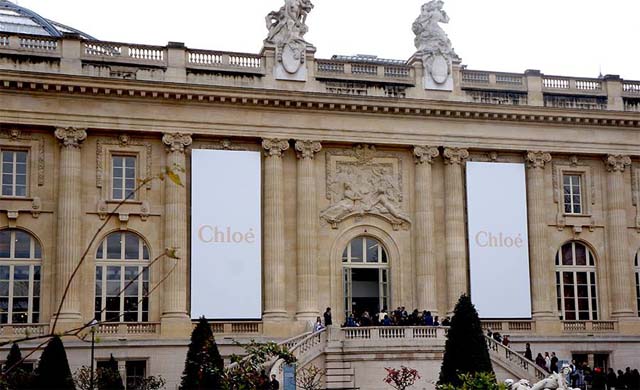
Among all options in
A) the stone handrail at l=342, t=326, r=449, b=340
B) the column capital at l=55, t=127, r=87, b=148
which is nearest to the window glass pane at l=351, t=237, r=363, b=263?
the stone handrail at l=342, t=326, r=449, b=340

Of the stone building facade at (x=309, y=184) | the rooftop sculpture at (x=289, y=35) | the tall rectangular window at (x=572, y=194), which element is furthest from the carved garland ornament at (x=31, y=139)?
the tall rectangular window at (x=572, y=194)

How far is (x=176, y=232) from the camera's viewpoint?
37.2 m

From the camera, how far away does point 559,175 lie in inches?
1688

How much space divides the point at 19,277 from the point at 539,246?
22.2 m

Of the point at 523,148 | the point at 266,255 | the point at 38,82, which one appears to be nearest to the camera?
the point at 38,82

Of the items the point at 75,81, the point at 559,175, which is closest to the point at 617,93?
the point at 559,175

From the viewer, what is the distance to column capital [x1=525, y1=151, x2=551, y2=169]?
42.1m

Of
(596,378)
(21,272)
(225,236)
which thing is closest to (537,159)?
(596,378)

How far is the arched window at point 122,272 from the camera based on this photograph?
36375 mm

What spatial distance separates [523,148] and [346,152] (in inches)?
324

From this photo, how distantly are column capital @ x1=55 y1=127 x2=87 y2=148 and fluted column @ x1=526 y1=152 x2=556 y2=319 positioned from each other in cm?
1969

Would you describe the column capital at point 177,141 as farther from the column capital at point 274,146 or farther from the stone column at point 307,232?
the stone column at point 307,232

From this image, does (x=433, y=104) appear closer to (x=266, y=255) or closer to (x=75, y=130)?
(x=266, y=255)

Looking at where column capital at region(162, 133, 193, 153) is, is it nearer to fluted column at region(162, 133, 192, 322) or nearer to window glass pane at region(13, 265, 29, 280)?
fluted column at region(162, 133, 192, 322)
